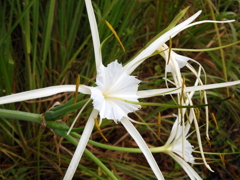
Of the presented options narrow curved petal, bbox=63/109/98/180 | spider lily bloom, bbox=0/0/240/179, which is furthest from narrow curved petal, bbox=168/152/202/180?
narrow curved petal, bbox=63/109/98/180

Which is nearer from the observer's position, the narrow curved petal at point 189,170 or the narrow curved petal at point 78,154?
the narrow curved petal at point 78,154

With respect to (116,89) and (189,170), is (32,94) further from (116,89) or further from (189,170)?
(189,170)

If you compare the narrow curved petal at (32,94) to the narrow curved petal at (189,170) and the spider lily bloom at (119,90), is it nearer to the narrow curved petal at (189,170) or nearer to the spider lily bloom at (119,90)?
the spider lily bloom at (119,90)

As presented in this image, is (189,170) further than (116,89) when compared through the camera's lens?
Yes

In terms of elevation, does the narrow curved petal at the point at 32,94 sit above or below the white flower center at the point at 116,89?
below

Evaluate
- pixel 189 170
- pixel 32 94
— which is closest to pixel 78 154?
pixel 32 94

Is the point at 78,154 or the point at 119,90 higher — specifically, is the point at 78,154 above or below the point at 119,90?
below

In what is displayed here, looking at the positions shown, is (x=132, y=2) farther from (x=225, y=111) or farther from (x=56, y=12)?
(x=225, y=111)

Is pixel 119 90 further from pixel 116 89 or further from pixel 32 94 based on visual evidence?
pixel 32 94

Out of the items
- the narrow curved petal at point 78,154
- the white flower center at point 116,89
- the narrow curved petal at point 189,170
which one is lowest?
the narrow curved petal at point 78,154

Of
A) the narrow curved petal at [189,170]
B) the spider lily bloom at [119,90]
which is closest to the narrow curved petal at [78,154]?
the spider lily bloom at [119,90]
